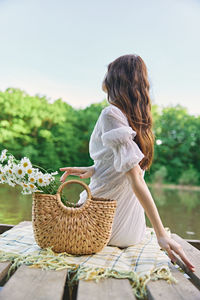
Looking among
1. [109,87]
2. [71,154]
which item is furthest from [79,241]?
[71,154]

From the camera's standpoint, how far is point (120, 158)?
1318 millimetres

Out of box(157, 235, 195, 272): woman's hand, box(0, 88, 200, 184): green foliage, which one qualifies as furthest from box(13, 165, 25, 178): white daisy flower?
box(0, 88, 200, 184): green foliage

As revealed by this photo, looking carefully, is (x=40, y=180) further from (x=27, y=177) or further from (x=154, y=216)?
(x=154, y=216)

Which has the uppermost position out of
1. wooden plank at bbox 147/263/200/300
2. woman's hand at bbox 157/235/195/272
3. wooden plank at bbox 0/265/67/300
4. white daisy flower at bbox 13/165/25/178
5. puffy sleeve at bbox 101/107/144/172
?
puffy sleeve at bbox 101/107/144/172

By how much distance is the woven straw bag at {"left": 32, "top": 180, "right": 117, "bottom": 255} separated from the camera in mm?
1292

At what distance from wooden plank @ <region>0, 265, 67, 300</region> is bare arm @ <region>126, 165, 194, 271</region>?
0.39 meters

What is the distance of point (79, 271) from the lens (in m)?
1.11

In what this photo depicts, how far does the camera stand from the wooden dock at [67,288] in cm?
92

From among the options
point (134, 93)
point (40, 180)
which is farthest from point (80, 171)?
point (134, 93)

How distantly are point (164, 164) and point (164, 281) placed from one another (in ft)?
63.4

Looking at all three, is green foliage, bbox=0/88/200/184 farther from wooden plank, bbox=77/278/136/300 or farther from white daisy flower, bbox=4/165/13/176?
wooden plank, bbox=77/278/136/300

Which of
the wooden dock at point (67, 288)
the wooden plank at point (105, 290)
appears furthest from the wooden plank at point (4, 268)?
the wooden plank at point (105, 290)

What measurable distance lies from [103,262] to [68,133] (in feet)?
58.7

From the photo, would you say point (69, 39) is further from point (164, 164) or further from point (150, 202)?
point (150, 202)
